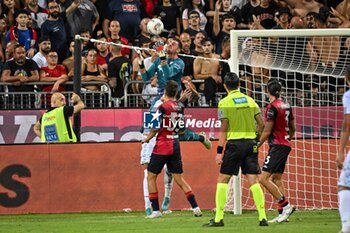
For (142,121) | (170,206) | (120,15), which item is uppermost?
(120,15)

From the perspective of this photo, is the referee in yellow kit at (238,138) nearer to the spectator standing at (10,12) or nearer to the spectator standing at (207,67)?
the spectator standing at (207,67)

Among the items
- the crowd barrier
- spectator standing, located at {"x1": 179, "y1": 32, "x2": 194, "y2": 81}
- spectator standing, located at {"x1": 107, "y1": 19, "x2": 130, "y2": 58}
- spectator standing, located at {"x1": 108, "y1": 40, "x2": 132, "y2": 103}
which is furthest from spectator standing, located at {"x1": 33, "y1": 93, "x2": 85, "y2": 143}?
spectator standing, located at {"x1": 107, "y1": 19, "x2": 130, "y2": 58}

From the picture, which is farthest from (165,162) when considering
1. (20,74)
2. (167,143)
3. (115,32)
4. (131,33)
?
(131,33)

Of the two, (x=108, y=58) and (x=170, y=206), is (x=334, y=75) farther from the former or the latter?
(x=108, y=58)

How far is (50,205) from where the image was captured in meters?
21.2

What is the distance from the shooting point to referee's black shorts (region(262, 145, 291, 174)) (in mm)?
18391

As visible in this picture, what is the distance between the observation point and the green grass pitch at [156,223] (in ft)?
52.3

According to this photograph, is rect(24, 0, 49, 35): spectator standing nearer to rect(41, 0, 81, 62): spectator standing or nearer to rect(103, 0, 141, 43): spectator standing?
rect(41, 0, 81, 62): spectator standing

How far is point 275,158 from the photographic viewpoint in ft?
60.5

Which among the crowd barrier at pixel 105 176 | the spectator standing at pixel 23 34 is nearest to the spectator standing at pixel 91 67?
the spectator standing at pixel 23 34

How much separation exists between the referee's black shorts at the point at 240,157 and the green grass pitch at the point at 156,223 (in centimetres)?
81

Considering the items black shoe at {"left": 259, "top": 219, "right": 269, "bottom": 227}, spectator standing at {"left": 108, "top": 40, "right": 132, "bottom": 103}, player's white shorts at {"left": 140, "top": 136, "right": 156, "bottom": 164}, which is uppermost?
spectator standing at {"left": 108, "top": 40, "right": 132, "bottom": 103}

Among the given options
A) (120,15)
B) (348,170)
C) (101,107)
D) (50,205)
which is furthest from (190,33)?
(348,170)

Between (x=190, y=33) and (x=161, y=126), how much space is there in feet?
22.6
